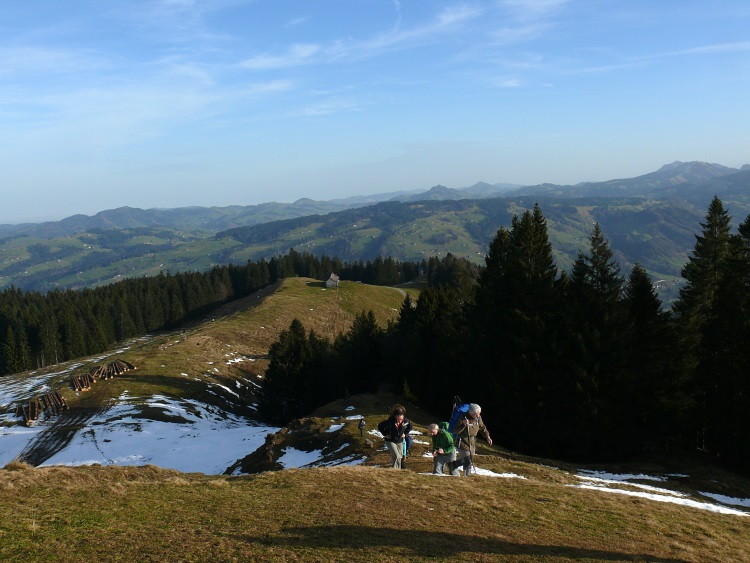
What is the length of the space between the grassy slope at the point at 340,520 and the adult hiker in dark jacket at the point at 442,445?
0.85 meters

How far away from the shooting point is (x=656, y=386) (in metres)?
33.8

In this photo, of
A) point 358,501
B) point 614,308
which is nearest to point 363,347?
point 614,308

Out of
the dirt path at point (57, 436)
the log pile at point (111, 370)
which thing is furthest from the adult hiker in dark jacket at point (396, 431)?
the log pile at point (111, 370)

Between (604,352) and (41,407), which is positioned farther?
(41,407)

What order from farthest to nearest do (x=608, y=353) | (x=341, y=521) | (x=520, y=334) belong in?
(x=520, y=334)
(x=608, y=353)
(x=341, y=521)

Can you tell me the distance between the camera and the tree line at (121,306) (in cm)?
10412

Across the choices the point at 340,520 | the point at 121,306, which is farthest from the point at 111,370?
the point at 121,306

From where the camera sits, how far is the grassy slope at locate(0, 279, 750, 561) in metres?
10.2

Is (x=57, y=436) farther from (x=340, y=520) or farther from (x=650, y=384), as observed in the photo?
(x=650, y=384)

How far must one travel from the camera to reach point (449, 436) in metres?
16.9

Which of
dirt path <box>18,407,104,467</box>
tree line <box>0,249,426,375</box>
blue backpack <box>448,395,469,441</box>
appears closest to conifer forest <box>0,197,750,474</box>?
blue backpack <box>448,395,469,441</box>

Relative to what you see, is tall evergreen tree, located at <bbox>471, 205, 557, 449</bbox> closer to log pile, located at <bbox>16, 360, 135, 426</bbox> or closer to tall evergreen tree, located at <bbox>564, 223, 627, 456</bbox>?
tall evergreen tree, located at <bbox>564, 223, 627, 456</bbox>

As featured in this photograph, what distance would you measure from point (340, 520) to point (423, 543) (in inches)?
92.9

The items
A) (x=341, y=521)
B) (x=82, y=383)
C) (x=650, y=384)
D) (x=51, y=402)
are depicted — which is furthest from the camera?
(x=82, y=383)
